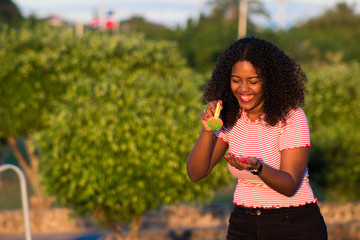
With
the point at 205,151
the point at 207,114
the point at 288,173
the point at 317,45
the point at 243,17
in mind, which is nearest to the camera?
the point at 288,173

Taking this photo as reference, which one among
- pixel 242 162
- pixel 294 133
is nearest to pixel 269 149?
pixel 294 133

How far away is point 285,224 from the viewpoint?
2.39 m

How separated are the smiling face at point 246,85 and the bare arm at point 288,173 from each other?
0.27 metres

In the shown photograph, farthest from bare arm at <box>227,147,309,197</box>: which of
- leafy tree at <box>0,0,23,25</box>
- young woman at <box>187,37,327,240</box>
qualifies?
leafy tree at <box>0,0,23,25</box>

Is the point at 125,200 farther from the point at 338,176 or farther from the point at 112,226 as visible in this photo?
the point at 338,176

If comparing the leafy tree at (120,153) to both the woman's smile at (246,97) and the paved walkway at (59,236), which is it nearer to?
the paved walkway at (59,236)

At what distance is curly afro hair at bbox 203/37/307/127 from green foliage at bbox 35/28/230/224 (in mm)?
3166

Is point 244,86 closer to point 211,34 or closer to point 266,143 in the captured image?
point 266,143

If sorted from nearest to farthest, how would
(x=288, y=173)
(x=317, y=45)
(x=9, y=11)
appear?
1. (x=288, y=173)
2. (x=9, y=11)
3. (x=317, y=45)

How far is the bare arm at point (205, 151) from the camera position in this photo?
2.44 m

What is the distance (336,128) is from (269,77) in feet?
26.1

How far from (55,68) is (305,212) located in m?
7.97

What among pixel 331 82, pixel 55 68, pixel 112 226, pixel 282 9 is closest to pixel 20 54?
pixel 55 68

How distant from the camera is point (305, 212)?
2412mm
